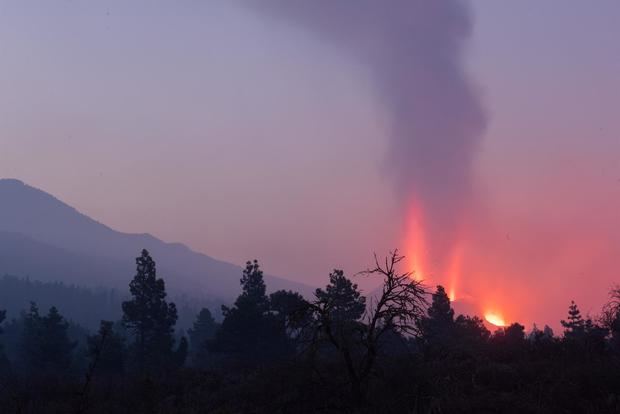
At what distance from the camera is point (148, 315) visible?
183ft

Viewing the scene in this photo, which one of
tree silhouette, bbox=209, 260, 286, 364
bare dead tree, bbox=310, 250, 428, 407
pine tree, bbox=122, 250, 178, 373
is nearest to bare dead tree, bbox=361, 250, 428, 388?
bare dead tree, bbox=310, 250, 428, 407

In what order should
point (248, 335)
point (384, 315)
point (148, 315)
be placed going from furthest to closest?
1. point (148, 315)
2. point (248, 335)
3. point (384, 315)

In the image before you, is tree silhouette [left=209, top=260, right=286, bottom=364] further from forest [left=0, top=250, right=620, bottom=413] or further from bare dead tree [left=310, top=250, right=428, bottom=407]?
bare dead tree [left=310, top=250, right=428, bottom=407]

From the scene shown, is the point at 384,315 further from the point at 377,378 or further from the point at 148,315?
the point at 148,315

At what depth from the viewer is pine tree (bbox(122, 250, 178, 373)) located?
178 feet

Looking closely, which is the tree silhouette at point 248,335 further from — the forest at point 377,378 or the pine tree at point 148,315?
the forest at point 377,378

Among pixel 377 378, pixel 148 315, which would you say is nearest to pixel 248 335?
pixel 148 315

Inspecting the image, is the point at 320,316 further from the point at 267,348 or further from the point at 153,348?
the point at 153,348

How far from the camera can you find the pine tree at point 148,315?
54.2m

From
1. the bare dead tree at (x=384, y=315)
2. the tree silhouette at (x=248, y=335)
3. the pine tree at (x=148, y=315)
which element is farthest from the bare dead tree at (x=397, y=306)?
the pine tree at (x=148, y=315)

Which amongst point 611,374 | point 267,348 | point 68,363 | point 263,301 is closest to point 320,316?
point 611,374

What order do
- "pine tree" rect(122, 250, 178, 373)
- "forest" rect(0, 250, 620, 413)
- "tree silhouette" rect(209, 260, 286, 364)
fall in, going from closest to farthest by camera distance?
"forest" rect(0, 250, 620, 413) < "tree silhouette" rect(209, 260, 286, 364) < "pine tree" rect(122, 250, 178, 373)

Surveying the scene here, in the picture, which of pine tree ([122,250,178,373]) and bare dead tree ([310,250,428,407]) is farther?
pine tree ([122,250,178,373])

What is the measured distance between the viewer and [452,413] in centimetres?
1468
